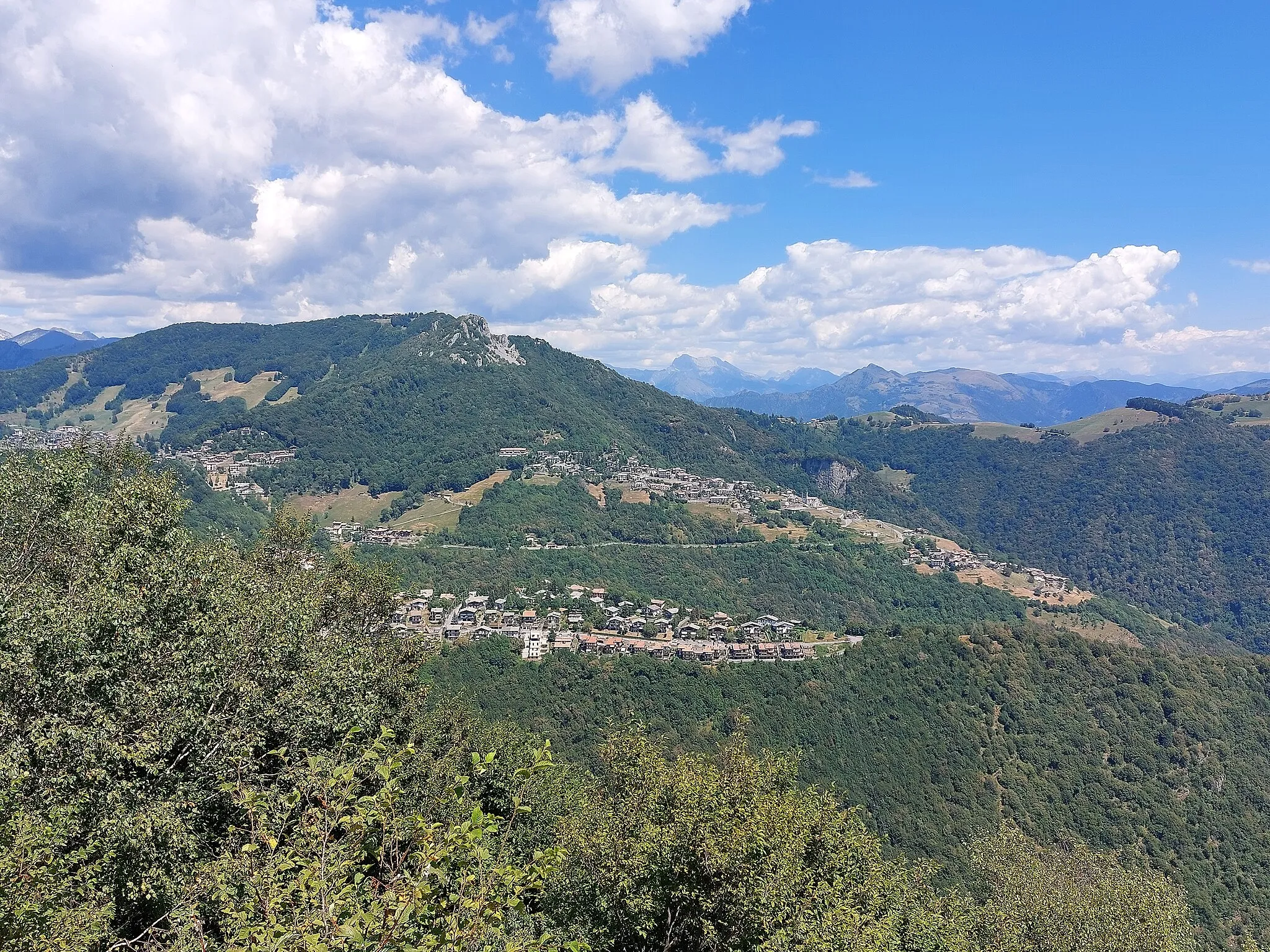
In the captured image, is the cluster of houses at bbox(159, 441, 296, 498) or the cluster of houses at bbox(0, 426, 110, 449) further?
the cluster of houses at bbox(159, 441, 296, 498)

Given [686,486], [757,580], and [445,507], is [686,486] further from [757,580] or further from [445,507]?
[445,507]

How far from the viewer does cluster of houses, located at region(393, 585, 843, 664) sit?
81.5m

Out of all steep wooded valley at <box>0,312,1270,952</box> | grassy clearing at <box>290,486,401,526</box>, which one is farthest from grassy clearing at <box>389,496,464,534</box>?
grassy clearing at <box>290,486,401,526</box>

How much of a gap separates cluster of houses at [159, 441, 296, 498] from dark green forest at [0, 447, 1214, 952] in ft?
427

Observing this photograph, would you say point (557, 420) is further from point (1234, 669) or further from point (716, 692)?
point (1234, 669)

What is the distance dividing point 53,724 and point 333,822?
36.0 ft

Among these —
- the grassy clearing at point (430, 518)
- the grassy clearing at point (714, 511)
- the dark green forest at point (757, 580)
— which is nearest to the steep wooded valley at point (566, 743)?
the dark green forest at point (757, 580)

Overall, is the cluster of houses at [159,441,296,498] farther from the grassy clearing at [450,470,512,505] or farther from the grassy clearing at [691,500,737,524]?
the grassy clearing at [691,500,737,524]

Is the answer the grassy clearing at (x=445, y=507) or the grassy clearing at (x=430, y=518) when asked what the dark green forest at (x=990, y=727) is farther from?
the grassy clearing at (x=445, y=507)

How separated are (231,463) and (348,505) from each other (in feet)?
113

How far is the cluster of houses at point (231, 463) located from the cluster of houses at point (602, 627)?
7247 centimetres

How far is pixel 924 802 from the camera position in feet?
185

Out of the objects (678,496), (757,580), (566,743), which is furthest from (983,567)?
(566,743)

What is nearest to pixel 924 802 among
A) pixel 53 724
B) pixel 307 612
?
pixel 307 612
